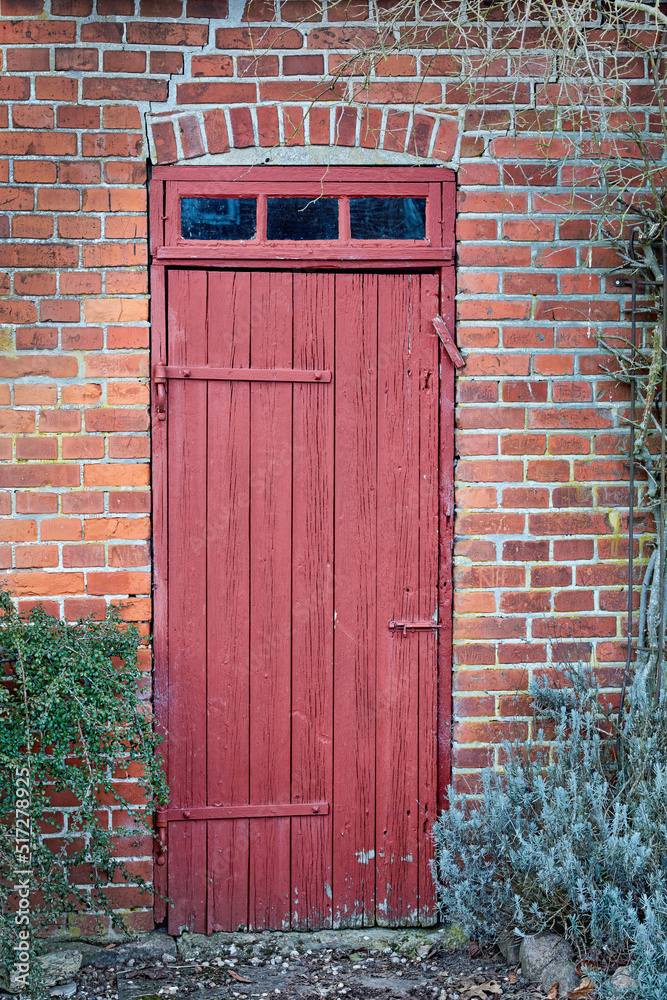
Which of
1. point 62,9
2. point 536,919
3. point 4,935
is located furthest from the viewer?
point 62,9

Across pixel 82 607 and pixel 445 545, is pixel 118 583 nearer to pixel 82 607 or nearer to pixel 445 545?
pixel 82 607

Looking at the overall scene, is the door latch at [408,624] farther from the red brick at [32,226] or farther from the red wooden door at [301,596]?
the red brick at [32,226]

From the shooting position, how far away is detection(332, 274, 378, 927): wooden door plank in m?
3.09

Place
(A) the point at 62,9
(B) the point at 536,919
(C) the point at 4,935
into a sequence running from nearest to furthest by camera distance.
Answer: (C) the point at 4,935, (B) the point at 536,919, (A) the point at 62,9

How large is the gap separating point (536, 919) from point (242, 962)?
1080 millimetres

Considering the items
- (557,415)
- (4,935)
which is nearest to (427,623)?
(557,415)

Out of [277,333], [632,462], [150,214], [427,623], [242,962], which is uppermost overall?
[150,214]

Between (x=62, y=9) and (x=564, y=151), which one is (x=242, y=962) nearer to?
(x=564, y=151)

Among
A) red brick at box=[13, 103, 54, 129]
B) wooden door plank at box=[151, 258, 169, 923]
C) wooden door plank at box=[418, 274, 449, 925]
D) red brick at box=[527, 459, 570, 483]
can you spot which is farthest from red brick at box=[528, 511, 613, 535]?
red brick at box=[13, 103, 54, 129]

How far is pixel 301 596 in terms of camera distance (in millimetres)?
3088

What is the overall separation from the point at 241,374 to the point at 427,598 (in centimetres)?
112

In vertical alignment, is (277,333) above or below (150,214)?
below

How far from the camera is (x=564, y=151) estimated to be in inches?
121

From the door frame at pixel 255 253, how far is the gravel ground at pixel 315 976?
275 millimetres
